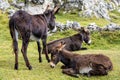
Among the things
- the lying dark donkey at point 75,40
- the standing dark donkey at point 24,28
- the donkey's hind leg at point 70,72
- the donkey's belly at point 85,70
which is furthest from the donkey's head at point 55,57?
the lying dark donkey at point 75,40

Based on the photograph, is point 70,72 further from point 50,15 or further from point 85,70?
point 50,15

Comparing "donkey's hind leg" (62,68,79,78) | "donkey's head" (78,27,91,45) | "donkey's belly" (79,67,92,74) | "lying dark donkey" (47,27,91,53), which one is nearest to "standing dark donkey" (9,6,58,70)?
"donkey's hind leg" (62,68,79,78)

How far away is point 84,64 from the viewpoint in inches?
528

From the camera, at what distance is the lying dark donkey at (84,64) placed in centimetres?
1338

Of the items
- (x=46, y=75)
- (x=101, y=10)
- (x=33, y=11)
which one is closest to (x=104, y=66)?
(x=46, y=75)

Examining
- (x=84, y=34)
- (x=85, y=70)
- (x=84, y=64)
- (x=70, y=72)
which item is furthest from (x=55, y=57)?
(x=84, y=34)

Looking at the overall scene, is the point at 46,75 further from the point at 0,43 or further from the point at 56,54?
the point at 0,43

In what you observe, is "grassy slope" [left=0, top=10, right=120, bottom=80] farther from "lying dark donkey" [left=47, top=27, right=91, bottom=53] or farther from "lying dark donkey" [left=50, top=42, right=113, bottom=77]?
"lying dark donkey" [left=47, top=27, right=91, bottom=53]

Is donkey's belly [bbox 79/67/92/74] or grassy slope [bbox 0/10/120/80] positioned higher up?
donkey's belly [bbox 79/67/92/74]

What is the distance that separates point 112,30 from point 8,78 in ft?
48.7

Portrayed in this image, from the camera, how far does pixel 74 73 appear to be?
13.4 metres

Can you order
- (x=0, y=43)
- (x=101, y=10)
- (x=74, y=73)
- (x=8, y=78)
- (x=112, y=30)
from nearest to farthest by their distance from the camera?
(x=8, y=78), (x=74, y=73), (x=0, y=43), (x=112, y=30), (x=101, y=10)

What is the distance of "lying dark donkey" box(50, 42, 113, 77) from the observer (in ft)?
43.9

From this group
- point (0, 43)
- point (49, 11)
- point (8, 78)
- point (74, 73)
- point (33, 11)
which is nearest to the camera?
point (8, 78)
